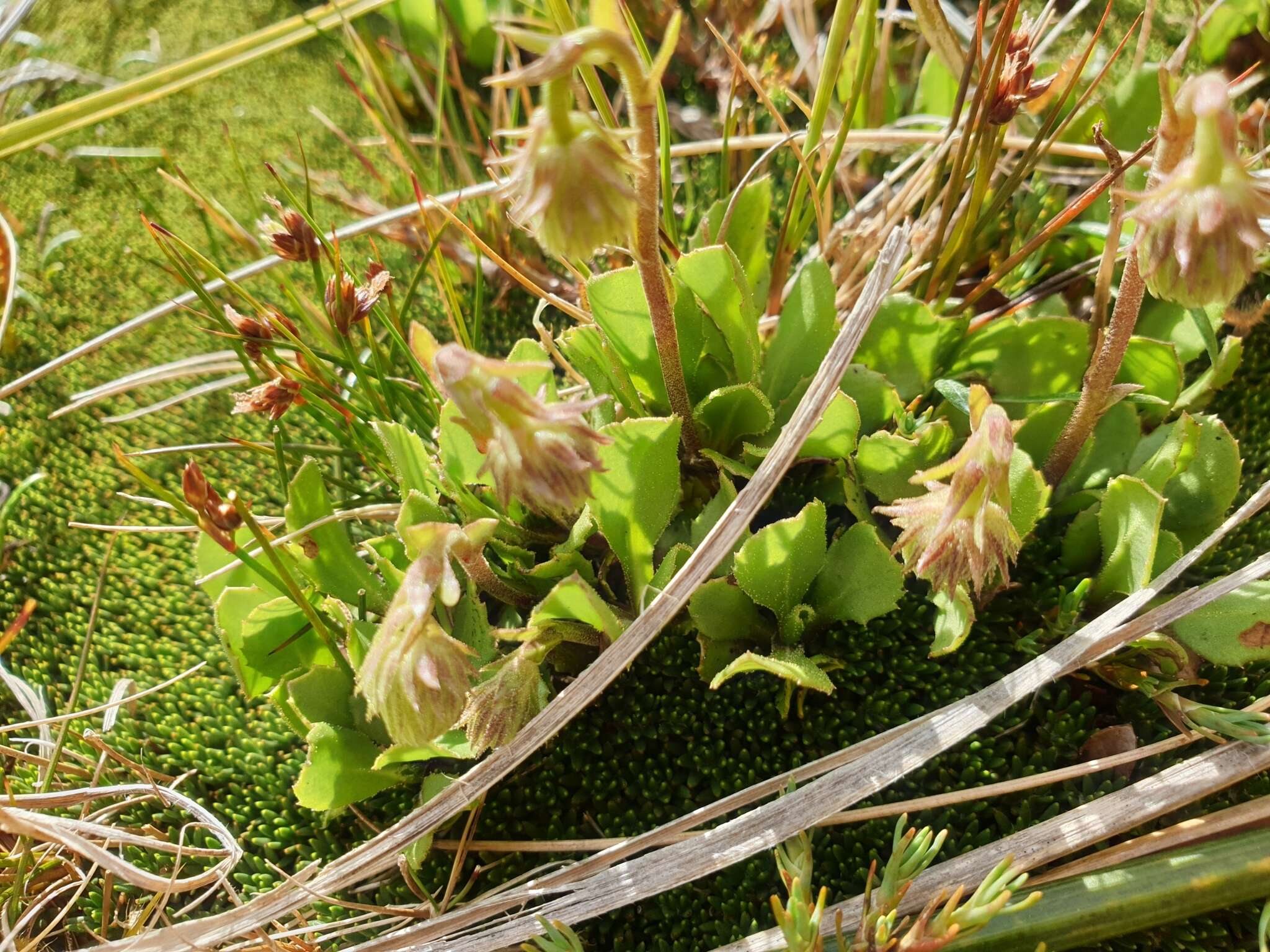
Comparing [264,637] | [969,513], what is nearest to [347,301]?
[264,637]

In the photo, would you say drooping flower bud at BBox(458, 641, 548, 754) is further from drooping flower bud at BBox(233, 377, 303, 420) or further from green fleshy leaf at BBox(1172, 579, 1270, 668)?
green fleshy leaf at BBox(1172, 579, 1270, 668)

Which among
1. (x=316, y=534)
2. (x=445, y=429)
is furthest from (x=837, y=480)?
(x=316, y=534)

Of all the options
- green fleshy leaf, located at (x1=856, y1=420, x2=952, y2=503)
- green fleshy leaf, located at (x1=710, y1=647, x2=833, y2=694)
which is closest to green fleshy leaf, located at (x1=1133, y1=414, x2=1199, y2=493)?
green fleshy leaf, located at (x1=856, y1=420, x2=952, y2=503)

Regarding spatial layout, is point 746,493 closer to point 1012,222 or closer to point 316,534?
point 316,534

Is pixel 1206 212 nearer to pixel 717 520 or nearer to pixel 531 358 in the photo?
pixel 717 520

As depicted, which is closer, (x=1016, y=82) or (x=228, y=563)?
(x=1016, y=82)

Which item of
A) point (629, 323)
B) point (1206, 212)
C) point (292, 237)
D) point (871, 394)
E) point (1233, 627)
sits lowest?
point (1233, 627)
